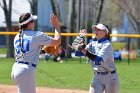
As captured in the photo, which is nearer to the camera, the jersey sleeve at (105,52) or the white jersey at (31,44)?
the white jersey at (31,44)

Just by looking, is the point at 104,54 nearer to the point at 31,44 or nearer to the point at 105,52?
the point at 105,52

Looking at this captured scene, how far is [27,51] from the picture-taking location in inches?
256

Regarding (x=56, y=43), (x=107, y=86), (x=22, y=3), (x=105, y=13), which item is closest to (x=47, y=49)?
(x=56, y=43)

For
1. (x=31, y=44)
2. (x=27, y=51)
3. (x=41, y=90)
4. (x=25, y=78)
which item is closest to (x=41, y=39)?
(x=31, y=44)

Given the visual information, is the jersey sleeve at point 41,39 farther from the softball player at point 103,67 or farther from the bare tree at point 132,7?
the bare tree at point 132,7

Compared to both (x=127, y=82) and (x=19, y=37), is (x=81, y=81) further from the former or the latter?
(x=19, y=37)

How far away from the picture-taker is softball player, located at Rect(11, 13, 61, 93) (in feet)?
21.0

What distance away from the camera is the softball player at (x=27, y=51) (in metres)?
6.40

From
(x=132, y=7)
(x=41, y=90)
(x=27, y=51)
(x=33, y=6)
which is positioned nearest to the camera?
(x=27, y=51)

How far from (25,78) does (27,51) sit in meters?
0.40

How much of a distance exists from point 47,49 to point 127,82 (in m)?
8.27

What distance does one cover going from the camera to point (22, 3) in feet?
144

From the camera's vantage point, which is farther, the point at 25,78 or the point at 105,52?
the point at 105,52

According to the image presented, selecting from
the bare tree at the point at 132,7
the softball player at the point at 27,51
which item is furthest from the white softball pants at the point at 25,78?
the bare tree at the point at 132,7
